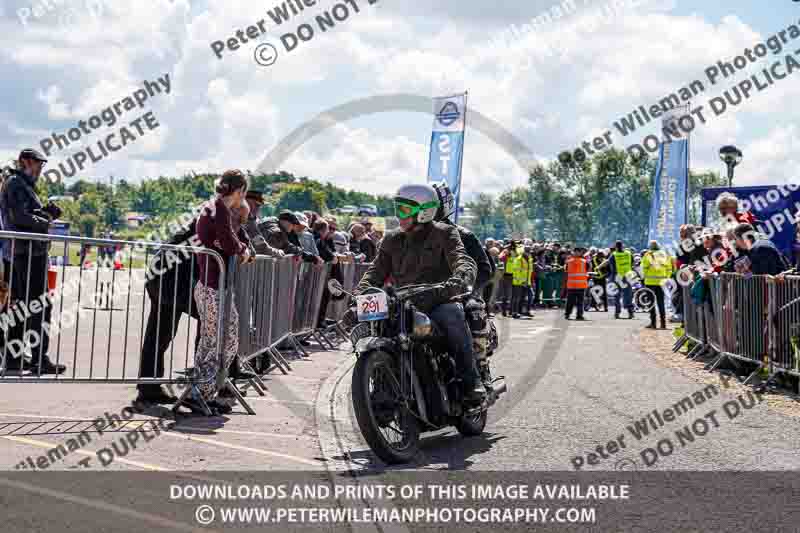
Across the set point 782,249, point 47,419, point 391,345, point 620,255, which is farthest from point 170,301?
point 620,255

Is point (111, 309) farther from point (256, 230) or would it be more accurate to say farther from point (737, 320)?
point (737, 320)

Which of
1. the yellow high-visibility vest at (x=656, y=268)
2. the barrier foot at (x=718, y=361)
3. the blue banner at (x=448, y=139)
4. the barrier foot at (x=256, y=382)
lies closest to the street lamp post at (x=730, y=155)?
the yellow high-visibility vest at (x=656, y=268)

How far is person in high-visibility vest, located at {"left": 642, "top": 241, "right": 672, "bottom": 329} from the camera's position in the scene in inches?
851

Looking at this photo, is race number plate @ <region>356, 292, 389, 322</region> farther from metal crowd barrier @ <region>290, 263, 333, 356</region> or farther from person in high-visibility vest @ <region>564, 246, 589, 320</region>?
person in high-visibility vest @ <region>564, 246, 589, 320</region>

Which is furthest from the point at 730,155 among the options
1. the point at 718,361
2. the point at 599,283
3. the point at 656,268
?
the point at 718,361

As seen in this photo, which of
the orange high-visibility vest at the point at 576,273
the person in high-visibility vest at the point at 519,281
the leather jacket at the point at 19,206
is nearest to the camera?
the leather jacket at the point at 19,206

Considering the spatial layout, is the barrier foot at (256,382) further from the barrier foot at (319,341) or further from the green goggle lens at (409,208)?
the barrier foot at (319,341)

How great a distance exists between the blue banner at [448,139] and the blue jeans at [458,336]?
69.1 feet

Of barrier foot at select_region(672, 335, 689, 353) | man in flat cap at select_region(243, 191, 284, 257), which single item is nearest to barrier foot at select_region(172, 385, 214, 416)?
man in flat cap at select_region(243, 191, 284, 257)

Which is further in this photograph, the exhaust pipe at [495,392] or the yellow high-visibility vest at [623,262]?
the yellow high-visibility vest at [623,262]

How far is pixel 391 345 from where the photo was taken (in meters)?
6.67

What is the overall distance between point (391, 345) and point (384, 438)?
0.64 m

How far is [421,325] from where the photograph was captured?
22.2 feet

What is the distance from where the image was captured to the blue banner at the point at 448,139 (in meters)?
28.5
